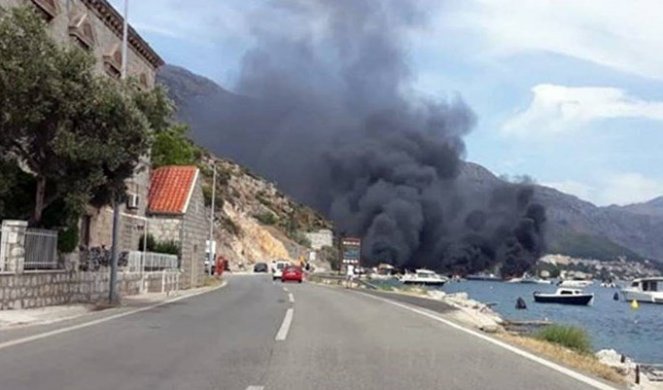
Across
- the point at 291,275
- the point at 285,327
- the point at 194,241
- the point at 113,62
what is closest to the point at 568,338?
the point at 285,327

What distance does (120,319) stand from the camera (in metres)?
21.7

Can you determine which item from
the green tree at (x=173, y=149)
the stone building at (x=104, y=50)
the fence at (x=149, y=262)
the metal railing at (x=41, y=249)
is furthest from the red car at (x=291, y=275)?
the metal railing at (x=41, y=249)

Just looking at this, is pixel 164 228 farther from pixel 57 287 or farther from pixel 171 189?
pixel 57 287

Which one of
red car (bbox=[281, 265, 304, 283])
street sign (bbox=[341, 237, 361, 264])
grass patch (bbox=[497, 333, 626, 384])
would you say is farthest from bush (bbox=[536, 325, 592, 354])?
red car (bbox=[281, 265, 304, 283])

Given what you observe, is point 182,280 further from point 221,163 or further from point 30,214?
point 221,163

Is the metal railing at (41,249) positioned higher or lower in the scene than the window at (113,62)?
lower

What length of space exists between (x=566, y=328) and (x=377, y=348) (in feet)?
39.5

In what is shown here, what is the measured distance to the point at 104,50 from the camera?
142ft

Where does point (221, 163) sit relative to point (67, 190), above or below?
above

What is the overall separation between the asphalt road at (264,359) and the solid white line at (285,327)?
40 millimetres

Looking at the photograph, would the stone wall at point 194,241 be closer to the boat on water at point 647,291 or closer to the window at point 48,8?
the window at point 48,8

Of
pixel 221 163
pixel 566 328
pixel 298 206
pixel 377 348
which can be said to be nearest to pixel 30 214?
pixel 377 348

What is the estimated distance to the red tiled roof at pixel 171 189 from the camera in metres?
48.2

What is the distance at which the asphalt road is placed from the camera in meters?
11.2
